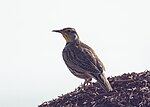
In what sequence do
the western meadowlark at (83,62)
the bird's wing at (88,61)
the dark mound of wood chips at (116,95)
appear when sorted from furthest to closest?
the bird's wing at (88,61) < the western meadowlark at (83,62) < the dark mound of wood chips at (116,95)

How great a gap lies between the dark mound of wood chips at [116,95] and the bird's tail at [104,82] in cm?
12

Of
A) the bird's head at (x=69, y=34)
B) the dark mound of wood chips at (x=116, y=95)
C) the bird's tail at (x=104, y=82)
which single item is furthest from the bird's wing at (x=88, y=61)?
the bird's head at (x=69, y=34)

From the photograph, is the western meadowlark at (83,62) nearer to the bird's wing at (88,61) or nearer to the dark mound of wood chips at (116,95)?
the bird's wing at (88,61)

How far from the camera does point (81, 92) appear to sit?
16.8 m

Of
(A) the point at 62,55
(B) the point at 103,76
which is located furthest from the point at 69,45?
(B) the point at 103,76

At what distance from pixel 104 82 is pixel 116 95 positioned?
128cm

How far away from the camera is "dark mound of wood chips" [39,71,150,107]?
1544 centimetres

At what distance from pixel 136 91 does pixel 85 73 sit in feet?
10.8

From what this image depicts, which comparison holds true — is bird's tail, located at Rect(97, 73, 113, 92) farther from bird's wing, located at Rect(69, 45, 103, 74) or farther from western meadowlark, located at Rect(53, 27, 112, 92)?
bird's wing, located at Rect(69, 45, 103, 74)

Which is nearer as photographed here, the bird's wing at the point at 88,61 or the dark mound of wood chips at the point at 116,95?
the dark mound of wood chips at the point at 116,95

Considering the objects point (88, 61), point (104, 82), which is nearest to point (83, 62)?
point (88, 61)

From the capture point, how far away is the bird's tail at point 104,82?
1666 cm

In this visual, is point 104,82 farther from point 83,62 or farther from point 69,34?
point 69,34

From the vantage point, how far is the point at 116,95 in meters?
16.0
